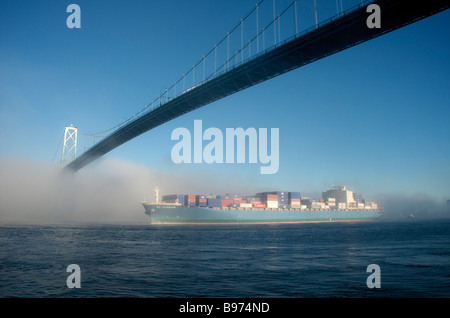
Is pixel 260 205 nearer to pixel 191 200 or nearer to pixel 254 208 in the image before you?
pixel 254 208

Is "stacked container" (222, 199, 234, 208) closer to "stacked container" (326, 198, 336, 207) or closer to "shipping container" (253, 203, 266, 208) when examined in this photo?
"shipping container" (253, 203, 266, 208)

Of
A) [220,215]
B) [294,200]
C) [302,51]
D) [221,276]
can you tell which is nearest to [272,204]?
[294,200]

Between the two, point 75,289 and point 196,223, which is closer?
point 75,289

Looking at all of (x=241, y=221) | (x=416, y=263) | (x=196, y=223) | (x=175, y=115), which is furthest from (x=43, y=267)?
(x=241, y=221)

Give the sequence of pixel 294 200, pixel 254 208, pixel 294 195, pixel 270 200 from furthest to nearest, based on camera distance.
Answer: pixel 294 195 → pixel 294 200 → pixel 270 200 → pixel 254 208
